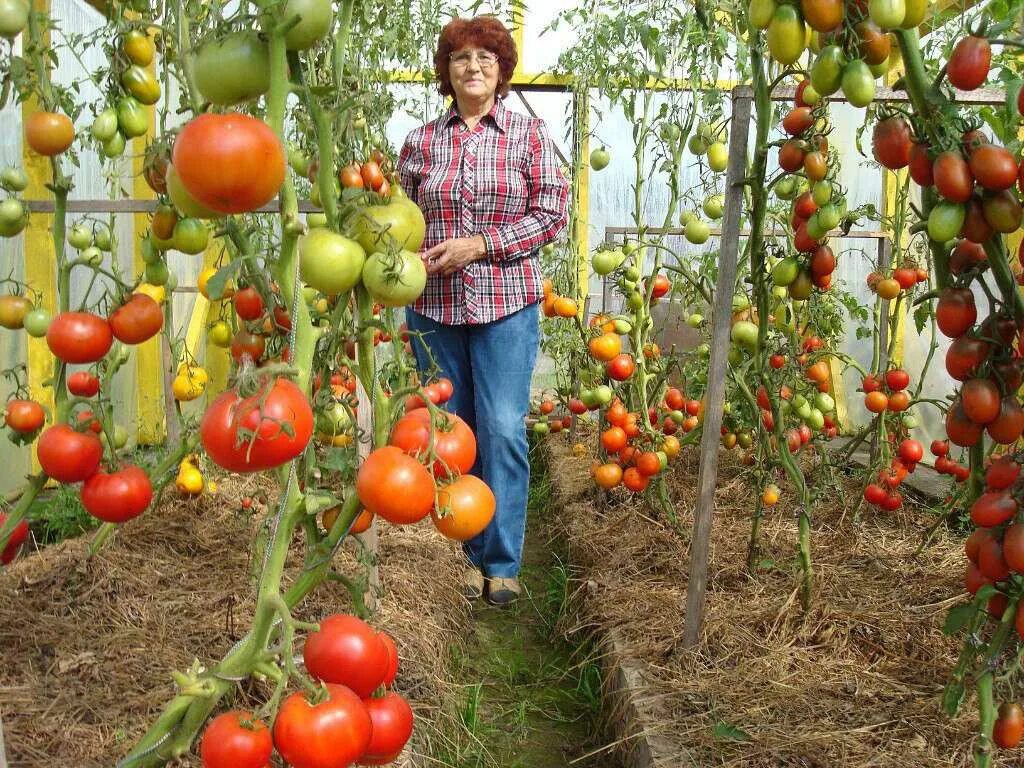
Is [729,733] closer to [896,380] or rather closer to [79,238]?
[896,380]

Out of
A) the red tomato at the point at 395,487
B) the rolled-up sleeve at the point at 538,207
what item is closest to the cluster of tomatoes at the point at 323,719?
the red tomato at the point at 395,487

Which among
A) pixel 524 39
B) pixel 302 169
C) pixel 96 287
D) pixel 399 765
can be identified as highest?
pixel 524 39

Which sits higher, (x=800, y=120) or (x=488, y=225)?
(x=800, y=120)

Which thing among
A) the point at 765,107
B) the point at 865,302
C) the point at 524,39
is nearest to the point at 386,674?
the point at 765,107

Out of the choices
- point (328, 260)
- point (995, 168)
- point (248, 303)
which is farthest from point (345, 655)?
point (995, 168)

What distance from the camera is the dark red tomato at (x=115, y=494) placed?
5.27 feet

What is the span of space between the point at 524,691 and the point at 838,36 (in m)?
1.92

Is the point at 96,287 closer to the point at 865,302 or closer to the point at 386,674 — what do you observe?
the point at 386,674

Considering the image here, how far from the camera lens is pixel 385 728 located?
107 centimetres

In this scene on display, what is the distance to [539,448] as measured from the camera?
16.7 ft

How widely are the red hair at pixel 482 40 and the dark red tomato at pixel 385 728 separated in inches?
84.0

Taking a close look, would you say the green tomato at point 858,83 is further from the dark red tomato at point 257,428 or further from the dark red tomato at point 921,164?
the dark red tomato at point 257,428

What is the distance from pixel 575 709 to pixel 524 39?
16.6ft

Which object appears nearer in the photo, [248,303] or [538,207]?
[248,303]
